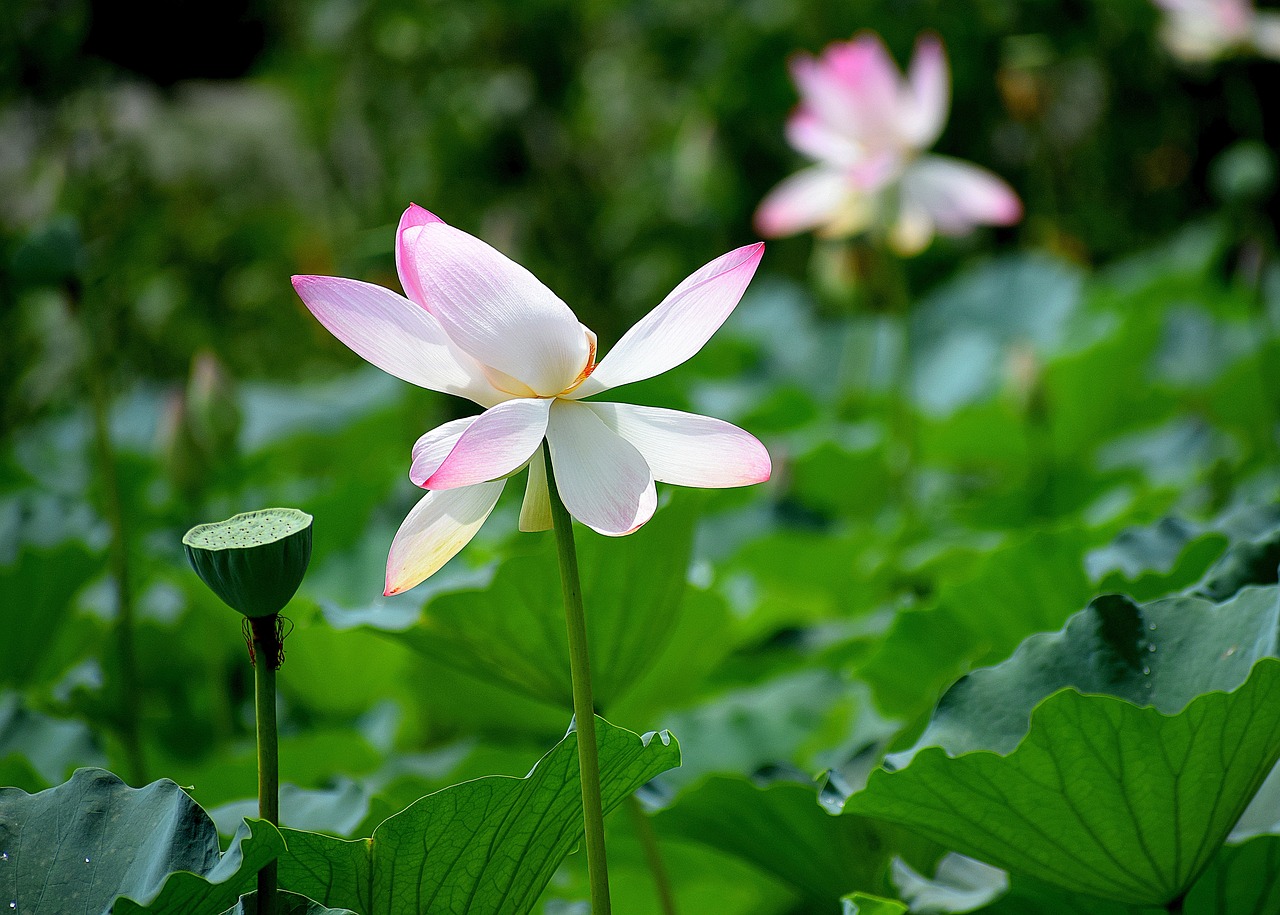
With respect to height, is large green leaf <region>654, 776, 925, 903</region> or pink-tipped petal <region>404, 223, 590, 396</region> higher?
pink-tipped petal <region>404, 223, 590, 396</region>

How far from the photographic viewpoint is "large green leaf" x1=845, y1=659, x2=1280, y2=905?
448 millimetres

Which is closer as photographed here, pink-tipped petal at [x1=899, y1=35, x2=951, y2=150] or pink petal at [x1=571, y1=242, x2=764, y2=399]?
pink petal at [x1=571, y1=242, x2=764, y2=399]

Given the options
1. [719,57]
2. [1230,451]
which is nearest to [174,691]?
[1230,451]

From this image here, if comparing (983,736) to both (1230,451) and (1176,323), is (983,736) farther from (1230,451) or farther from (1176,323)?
(1176,323)

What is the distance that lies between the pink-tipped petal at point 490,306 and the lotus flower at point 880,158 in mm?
663

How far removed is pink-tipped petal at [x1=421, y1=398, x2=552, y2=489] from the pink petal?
39mm

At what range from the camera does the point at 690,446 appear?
1.36 feet

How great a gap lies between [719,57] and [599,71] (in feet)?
1.20

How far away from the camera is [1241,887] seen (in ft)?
1.84

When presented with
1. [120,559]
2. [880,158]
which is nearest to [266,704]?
[120,559]

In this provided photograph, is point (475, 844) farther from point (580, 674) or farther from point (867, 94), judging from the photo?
point (867, 94)

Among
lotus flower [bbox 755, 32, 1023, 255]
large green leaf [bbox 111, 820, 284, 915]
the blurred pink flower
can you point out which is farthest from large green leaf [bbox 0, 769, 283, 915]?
the blurred pink flower

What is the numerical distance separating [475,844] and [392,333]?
0.67 feet

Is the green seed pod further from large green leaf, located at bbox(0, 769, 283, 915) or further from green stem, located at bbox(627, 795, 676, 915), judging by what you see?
green stem, located at bbox(627, 795, 676, 915)
